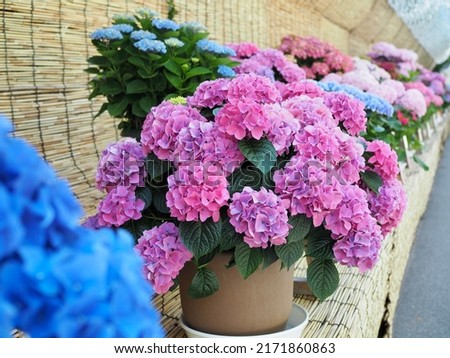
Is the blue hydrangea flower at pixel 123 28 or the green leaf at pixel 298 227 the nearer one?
the green leaf at pixel 298 227

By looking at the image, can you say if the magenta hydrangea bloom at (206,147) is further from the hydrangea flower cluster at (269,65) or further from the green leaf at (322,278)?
the hydrangea flower cluster at (269,65)

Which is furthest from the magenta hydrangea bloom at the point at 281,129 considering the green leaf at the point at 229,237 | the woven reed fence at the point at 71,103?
the woven reed fence at the point at 71,103

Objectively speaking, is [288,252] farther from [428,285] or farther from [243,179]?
[428,285]

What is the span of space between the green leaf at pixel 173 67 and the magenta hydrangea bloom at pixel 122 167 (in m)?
0.45

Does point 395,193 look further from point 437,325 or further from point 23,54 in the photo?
point 437,325

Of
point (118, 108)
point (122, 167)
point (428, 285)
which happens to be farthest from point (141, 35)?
point (428, 285)

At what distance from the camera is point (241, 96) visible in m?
0.79

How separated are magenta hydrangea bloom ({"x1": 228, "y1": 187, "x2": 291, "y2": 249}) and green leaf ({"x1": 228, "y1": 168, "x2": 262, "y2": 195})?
0.03m

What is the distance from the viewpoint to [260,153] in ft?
2.48

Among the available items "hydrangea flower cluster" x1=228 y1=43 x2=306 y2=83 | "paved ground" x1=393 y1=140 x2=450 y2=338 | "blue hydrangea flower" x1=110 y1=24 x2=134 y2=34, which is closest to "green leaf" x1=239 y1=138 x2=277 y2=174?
"blue hydrangea flower" x1=110 y1=24 x2=134 y2=34

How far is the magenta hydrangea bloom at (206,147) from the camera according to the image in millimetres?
746

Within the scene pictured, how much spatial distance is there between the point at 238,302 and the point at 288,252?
12 centimetres

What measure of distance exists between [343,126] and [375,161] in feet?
0.27

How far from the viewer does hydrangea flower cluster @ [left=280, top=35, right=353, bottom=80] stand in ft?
6.94
